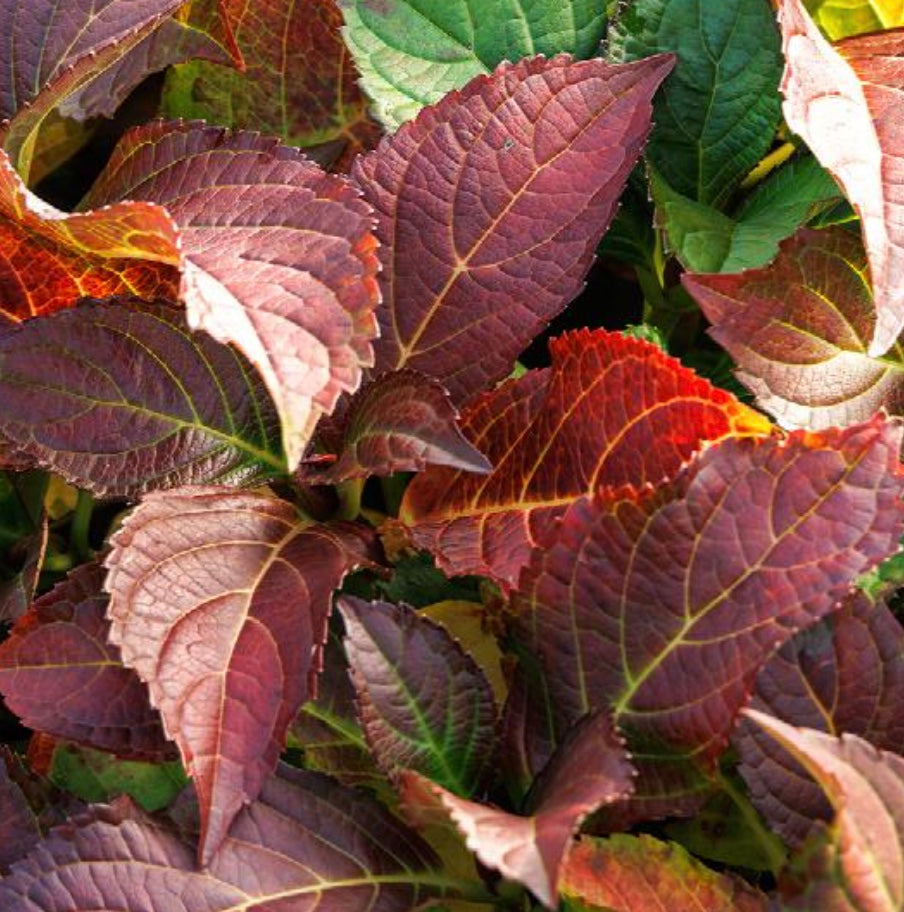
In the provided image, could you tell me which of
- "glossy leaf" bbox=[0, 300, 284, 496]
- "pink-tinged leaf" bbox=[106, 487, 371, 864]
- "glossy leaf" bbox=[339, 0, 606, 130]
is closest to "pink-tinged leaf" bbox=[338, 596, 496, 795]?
"pink-tinged leaf" bbox=[106, 487, 371, 864]

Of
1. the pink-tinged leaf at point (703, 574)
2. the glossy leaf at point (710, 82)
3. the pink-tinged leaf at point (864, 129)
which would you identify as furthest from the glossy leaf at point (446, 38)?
the pink-tinged leaf at point (703, 574)

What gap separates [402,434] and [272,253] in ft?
0.32

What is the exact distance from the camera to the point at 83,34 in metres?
0.77

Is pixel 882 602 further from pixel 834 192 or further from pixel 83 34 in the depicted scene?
pixel 83 34

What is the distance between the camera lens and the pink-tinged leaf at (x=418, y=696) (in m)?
0.62

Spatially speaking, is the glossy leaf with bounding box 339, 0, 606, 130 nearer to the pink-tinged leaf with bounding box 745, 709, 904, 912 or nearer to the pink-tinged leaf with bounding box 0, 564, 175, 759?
the pink-tinged leaf with bounding box 0, 564, 175, 759

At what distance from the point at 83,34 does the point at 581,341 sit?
319 millimetres

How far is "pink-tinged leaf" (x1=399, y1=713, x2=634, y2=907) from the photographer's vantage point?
52 centimetres

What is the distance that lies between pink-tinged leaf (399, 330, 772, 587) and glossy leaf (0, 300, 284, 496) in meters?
0.09

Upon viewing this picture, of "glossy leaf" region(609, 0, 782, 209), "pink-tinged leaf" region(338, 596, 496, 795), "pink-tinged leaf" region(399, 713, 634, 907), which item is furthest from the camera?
"glossy leaf" region(609, 0, 782, 209)

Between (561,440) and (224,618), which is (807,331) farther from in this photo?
(224,618)

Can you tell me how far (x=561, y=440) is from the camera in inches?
27.0

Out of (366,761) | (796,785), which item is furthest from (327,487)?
(796,785)

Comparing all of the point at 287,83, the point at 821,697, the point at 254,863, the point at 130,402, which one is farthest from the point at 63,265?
the point at 821,697
